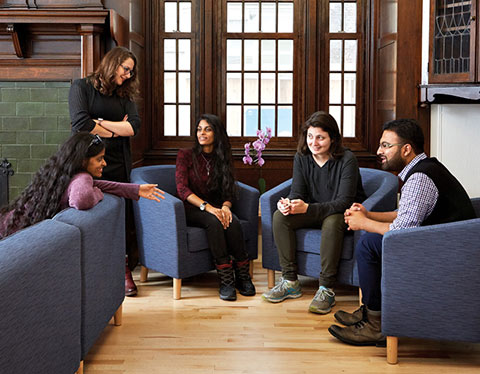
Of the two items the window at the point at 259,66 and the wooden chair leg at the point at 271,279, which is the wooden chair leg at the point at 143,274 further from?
the window at the point at 259,66

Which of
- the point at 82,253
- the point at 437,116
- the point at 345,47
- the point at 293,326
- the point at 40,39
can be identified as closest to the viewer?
the point at 82,253

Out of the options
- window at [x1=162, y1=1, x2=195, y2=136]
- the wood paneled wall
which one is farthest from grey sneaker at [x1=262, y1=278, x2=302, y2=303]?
window at [x1=162, y1=1, x2=195, y2=136]

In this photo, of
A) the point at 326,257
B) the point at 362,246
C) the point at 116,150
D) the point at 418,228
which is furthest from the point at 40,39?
the point at 418,228

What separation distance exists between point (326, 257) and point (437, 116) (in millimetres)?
1910

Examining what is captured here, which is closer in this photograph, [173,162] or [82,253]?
[82,253]

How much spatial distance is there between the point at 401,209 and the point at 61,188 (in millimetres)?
1480

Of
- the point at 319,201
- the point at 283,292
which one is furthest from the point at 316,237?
the point at 283,292

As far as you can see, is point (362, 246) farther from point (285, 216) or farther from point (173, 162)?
point (173, 162)

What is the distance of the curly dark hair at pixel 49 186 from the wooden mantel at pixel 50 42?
1.72m

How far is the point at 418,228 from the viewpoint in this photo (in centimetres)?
266

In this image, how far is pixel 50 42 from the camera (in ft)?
15.2

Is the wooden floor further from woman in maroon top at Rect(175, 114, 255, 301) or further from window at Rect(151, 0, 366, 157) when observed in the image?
window at Rect(151, 0, 366, 157)

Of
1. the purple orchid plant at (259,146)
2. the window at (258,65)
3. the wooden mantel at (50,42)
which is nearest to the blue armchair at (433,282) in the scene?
the purple orchid plant at (259,146)

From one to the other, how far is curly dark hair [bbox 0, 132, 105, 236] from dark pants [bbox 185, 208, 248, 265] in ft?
3.69
